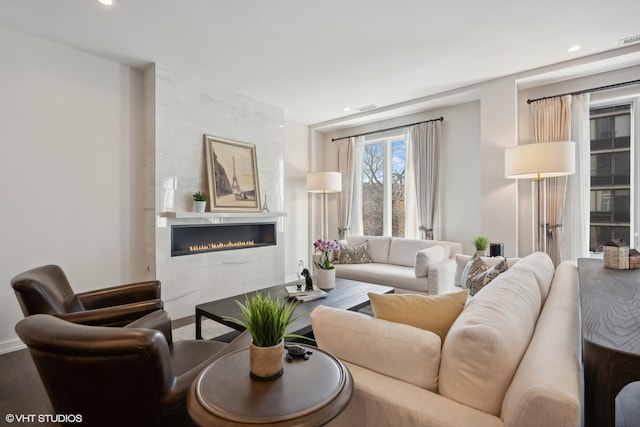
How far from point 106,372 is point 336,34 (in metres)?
2.91

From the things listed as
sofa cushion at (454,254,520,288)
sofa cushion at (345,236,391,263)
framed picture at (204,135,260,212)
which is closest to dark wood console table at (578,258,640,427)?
sofa cushion at (454,254,520,288)

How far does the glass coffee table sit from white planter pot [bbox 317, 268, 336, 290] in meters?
0.06

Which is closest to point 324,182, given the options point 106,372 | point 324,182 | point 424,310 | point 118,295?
point 324,182

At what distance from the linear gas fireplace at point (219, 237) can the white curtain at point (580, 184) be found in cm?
375

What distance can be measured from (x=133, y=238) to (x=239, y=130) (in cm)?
192

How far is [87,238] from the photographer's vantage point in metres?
3.16

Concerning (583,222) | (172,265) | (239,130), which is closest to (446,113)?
(583,222)

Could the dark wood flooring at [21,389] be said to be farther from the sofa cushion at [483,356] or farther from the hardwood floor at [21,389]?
the sofa cushion at [483,356]

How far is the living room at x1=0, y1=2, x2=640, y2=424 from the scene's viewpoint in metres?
2.83

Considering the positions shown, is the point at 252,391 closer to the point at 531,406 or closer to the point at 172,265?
the point at 531,406

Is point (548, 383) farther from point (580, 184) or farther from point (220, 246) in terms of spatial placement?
point (220, 246)

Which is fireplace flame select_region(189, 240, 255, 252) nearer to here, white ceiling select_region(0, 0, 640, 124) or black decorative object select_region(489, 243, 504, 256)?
white ceiling select_region(0, 0, 640, 124)

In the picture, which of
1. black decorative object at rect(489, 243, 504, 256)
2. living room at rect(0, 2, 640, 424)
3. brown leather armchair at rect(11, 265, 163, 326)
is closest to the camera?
brown leather armchair at rect(11, 265, 163, 326)

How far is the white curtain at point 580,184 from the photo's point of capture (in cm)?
347
